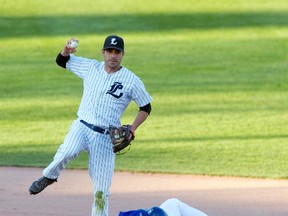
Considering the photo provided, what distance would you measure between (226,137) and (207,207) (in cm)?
403

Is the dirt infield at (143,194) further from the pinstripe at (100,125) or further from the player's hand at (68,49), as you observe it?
the player's hand at (68,49)

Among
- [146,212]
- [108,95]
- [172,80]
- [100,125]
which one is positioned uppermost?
[172,80]

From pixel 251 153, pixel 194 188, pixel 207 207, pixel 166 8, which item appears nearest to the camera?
pixel 207 207

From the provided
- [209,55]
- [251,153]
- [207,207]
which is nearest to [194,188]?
[207,207]

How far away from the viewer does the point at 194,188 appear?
11945mm

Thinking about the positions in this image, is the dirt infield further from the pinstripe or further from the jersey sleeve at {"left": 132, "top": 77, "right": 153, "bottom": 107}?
the jersey sleeve at {"left": 132, "top": 77, "right": 153, "bottom": 107}

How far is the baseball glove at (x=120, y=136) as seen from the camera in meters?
9.19

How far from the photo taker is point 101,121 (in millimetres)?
9406

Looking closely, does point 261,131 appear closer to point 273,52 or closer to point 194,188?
point 194,188

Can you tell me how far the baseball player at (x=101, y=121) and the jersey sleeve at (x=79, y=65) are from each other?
0.45 ft

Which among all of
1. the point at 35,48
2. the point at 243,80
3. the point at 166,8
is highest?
the point at 166,8

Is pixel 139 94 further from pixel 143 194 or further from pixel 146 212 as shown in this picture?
pixel 146 212

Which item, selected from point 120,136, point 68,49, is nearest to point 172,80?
point 68,49

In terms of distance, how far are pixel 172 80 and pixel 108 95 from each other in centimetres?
990
